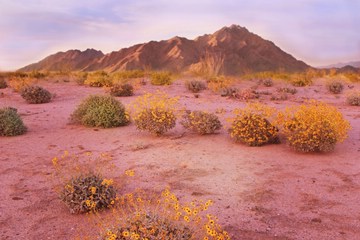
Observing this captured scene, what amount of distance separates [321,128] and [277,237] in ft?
13.8

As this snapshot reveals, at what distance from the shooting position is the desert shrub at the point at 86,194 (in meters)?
5.68

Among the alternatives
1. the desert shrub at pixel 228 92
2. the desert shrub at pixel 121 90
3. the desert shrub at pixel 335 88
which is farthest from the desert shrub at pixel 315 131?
the desert shrub at pixel 335 88

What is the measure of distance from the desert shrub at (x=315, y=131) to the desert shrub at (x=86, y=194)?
4427 millimetres

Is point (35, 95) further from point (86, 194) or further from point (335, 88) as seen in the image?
point (335, 88)

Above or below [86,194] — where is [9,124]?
above

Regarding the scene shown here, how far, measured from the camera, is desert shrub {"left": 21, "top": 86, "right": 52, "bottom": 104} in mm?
16234

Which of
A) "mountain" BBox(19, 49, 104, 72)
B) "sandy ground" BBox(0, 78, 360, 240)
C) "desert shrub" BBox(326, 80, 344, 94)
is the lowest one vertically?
"sandy ground" BBox(0, 78, 360, 240)

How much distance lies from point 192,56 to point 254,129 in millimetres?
89634

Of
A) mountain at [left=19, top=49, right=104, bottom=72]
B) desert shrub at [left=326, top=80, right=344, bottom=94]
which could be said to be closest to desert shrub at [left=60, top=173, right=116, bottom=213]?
desert shrub at [left=326, top=80, right=344, bottom=94]

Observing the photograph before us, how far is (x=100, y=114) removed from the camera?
11633 mm

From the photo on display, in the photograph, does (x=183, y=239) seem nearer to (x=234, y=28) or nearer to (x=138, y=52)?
(x=138, y=52)

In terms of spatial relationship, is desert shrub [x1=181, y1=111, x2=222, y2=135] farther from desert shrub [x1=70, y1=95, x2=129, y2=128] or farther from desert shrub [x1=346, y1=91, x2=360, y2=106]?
desert shrub [x1=346, y1=91, x2=360, y2=106]

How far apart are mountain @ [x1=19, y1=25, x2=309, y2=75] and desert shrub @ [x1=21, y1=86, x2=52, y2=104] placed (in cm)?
7441

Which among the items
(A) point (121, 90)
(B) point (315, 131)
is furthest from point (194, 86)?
(B) point (315, 131)
